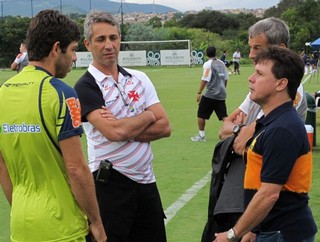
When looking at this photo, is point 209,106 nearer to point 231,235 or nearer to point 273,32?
point 273,32

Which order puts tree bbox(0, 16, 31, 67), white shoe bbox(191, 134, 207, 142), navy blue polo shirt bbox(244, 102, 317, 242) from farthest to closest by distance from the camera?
1. tree bbox(0, 16, 31, 67)
2. white shoe bbox(191, 134, 207, 142)
3. navy blue polo shirt bbox(244, 102, 317, 242)

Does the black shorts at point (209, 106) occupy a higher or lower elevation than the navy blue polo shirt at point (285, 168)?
lower

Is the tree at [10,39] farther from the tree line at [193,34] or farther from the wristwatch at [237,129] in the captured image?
the wristwatch at [237,129]

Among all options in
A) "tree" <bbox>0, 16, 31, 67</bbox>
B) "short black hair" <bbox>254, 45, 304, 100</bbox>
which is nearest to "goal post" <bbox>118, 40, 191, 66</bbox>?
"tree" <bbox>0, 16, 31, 67</bbox>

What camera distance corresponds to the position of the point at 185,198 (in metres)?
8.07

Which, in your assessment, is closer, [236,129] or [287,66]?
[287,66]

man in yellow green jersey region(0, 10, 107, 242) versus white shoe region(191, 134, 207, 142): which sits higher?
man in yellow green jersey region(0, 10, 107, 242)

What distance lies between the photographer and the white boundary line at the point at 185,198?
7379mm

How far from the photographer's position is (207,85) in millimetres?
13289

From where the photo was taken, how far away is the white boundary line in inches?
291

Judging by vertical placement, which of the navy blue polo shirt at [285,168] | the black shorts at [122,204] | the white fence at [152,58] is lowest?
the white fence at [152,58]

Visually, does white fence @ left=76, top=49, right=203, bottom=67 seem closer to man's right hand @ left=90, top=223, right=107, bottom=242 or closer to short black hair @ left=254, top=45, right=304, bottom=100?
man's right hand @ left=90, top=223, right=107, bottom=242

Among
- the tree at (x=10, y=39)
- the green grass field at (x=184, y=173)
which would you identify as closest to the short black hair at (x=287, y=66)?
the green grass field at (x=184, y=173)

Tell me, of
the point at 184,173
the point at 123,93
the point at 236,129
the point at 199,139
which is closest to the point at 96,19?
the point at 123,93
